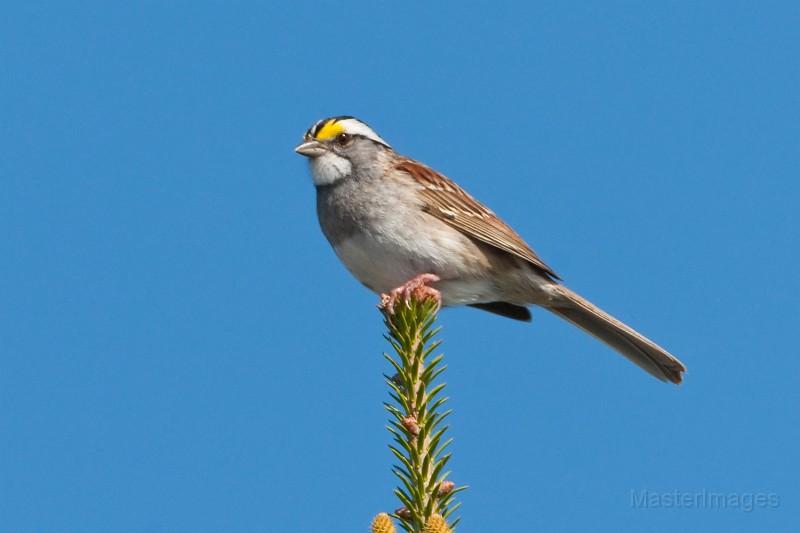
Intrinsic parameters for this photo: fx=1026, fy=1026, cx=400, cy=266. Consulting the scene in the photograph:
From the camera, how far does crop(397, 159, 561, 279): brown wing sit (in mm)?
6559

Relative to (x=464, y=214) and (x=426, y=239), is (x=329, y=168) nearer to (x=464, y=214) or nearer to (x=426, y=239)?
(x=426, y=239)

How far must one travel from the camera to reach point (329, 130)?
22.0 ft

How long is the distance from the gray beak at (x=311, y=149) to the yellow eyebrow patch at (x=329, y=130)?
8 cm

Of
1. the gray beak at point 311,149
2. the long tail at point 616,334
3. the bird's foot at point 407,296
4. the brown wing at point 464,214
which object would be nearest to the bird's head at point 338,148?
the gray beak at point 311,149

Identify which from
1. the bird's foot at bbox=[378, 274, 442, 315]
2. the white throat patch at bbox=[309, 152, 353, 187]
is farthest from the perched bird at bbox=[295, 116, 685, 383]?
the bird's foot at bbox=[378, 274, 442, 315]

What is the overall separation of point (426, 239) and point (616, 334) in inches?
60.7

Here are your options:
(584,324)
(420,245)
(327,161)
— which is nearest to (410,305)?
(420,245)

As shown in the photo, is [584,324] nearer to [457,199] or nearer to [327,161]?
[457,199]

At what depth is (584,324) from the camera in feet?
22.9

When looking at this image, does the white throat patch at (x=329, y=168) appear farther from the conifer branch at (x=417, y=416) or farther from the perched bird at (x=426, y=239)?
the conifer branch at (x=417, y=416)

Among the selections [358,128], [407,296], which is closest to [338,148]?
[358,128]

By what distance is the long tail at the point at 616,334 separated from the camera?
6496 mm

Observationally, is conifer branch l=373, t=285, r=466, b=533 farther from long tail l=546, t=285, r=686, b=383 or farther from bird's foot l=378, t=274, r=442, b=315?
long tail l=546, t=285, r=686, b=383

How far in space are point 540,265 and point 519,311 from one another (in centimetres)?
45
